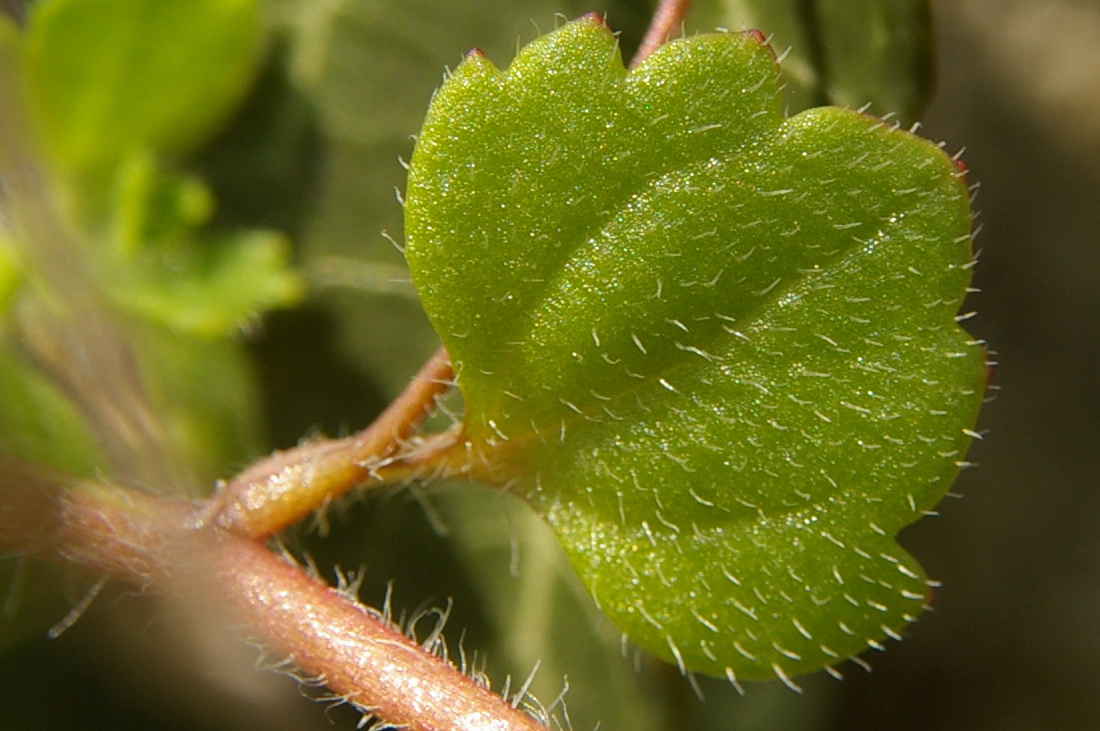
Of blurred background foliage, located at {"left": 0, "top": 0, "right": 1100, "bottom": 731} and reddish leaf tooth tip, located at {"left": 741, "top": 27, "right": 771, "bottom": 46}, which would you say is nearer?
reddish leaf tooth tip, located at {"left": 741, "top": 27, "right": 771, "bottom": 46}

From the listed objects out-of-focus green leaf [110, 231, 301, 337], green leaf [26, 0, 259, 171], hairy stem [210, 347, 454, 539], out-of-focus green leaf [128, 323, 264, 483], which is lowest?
hairy stem [210, 347, 454, 539]

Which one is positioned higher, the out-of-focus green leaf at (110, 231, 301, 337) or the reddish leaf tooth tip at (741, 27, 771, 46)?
the reddish leaf tooth tip at (741, 27, 771, 46)

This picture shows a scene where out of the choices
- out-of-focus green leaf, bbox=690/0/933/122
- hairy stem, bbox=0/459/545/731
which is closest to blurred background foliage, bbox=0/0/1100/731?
out-of-focus green leaf, bbox=690/0/933/122

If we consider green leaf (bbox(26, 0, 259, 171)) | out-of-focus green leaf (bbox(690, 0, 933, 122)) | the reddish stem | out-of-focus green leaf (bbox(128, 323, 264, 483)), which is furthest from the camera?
out-of-focus green leaf (bbox(128, 323, 264, 483))

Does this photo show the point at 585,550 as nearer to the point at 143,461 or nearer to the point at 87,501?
the point at 87,501

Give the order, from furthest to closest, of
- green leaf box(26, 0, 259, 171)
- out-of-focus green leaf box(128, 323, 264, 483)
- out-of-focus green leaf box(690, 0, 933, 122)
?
1. out-of-focus green leaf box(128, 323, 264, 483)
2. green leaf box(26, 0, 259, 171)
3. out-of-focus green leaf box(690, 0, 933, 122)

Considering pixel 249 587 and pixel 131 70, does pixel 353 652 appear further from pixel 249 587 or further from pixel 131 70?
pixel 131 70

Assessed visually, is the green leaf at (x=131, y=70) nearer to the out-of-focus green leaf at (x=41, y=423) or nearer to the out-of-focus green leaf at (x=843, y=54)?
the out-of-focus green leaf at (x=41, y=423)

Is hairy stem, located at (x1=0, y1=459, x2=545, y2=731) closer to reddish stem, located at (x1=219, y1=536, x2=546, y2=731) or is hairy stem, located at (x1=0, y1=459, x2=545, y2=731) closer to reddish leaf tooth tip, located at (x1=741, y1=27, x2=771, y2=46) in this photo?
reddish stem, located at (x1=219, y1=536, x2=546, y2=731)

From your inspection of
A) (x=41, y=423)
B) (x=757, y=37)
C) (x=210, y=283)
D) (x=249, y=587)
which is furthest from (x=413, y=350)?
(x=757, y=37)
